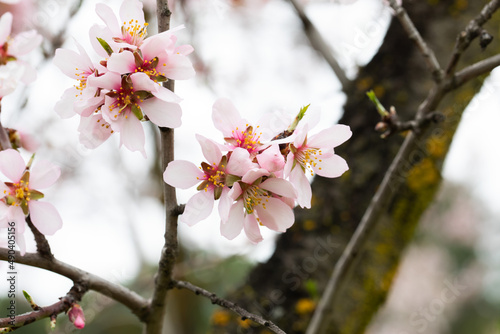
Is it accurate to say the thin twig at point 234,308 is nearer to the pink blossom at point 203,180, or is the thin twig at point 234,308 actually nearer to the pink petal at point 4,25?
the pink blossom at point 203,180

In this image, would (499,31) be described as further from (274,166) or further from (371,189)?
(274,166)

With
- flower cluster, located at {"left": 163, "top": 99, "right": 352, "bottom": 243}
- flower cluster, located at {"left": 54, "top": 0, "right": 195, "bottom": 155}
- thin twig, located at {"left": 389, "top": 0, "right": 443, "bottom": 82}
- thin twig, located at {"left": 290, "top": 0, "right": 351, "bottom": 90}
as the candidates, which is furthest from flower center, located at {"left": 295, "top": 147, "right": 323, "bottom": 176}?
thin twig, located at {"left": 290, "top": 0, "right": 351, "bottom": 90}

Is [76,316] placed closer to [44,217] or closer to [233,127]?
[44,217]

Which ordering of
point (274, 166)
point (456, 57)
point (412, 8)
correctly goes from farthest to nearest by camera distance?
1. point (412, 8)
2. point (456, 57)
3. point (274, 166)

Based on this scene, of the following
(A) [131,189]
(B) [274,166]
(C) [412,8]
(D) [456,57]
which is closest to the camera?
(B) [274,166]

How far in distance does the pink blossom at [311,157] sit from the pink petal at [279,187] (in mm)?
19

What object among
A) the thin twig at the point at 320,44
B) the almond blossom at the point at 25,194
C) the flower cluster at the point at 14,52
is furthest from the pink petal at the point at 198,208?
the thin twig at the point at 320,44

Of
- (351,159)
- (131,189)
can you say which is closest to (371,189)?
(351,159)

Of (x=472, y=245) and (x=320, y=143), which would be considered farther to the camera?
(x=472, y=245)

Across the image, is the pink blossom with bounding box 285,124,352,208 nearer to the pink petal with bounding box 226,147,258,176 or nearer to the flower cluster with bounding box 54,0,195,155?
the pink petal with bounding box 226,147,258,176

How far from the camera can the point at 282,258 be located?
59.4 inches

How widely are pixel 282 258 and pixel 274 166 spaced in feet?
3.04

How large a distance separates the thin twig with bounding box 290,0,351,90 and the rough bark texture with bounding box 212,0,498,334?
0.19 m

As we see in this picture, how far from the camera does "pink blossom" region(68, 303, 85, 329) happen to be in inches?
27.8
